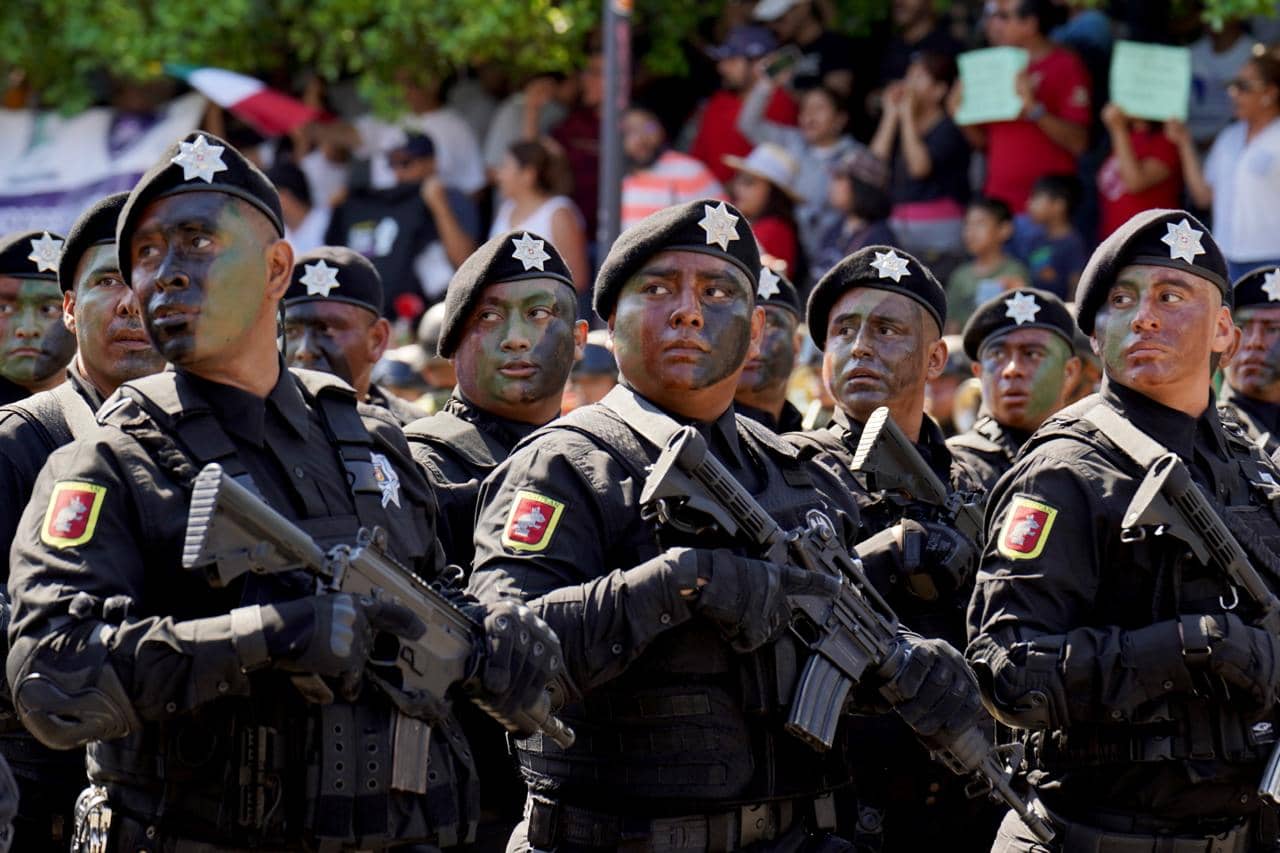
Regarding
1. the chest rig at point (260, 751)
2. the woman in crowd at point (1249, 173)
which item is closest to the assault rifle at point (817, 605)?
the chest rig at point (260, 751)

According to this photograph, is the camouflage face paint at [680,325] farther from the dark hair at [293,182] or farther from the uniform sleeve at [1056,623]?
the dark hair at [293,182]

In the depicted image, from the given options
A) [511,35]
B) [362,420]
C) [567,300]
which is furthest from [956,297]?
[362,420]

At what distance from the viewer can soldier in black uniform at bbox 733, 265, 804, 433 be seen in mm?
7961

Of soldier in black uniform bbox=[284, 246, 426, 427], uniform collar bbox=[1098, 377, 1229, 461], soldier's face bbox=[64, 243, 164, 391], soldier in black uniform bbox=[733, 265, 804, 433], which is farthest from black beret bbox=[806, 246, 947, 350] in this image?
soldier's face bbox=[64, 243, 164, 391]

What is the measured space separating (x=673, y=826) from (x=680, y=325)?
130 centimetres

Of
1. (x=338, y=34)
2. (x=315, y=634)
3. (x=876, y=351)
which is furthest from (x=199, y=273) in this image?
(x=338, y=34)

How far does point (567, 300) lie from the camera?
7047 mm

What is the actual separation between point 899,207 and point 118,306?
833cm

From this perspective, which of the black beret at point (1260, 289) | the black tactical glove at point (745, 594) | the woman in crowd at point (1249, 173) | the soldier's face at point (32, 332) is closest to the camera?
the black tactical glove at point (745, 594)

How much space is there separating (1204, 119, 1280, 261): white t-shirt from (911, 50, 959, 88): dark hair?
2116mm

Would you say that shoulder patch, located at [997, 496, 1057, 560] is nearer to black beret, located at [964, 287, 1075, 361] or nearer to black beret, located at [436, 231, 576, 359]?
black beret, located at [436, 231, 576, 359]

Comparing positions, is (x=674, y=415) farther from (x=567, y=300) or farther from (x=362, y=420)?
(x=567, y=300)

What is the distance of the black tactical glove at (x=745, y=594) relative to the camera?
4.69 m

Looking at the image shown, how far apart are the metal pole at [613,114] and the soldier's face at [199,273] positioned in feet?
25.5
